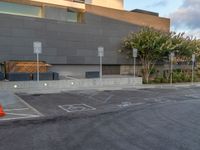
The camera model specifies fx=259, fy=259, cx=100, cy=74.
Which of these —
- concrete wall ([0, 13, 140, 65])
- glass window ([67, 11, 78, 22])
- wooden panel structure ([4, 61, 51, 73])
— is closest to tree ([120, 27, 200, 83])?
concrete wall ([0, 13, 140, 65])

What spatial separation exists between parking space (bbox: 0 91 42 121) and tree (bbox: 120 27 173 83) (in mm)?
14759

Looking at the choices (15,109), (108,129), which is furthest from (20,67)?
(108,129)

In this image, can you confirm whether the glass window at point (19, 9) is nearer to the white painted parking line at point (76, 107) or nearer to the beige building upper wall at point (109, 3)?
the beige building upper wall at point (109, 3)

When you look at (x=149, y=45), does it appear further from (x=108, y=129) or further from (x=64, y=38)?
(x=108, y=129)

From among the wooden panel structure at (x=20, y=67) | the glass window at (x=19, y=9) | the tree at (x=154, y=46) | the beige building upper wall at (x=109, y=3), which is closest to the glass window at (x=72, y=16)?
the glass window at (x=19, y=9)

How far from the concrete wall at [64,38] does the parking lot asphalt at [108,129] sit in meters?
11.8

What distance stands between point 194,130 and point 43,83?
11.7 m

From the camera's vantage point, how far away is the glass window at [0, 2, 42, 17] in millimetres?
21891

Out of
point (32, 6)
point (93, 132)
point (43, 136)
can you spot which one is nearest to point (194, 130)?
point (93, 132)

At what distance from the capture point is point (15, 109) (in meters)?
10.9

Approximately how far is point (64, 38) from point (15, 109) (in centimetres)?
1457

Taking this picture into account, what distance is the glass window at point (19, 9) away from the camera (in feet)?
71.8

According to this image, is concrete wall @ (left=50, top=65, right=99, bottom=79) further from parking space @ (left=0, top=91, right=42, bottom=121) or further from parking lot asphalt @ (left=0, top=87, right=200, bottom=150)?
parking lot asphalt @ (left=0, top=87, right=200, bottom=150)

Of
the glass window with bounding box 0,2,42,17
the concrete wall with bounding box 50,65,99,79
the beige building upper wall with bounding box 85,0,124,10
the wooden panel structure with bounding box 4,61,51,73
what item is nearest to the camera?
the wooden panel structure with bounding box 4,61,51,73
